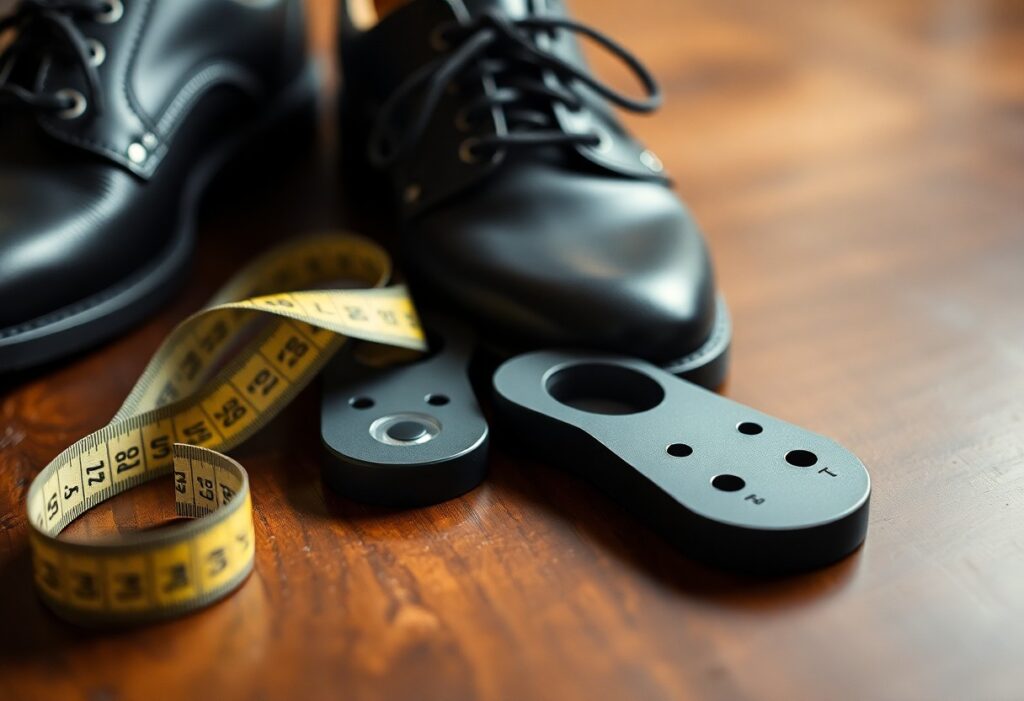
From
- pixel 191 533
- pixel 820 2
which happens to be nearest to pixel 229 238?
pixel 191 533

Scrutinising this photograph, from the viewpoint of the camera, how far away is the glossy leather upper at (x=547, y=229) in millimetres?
930

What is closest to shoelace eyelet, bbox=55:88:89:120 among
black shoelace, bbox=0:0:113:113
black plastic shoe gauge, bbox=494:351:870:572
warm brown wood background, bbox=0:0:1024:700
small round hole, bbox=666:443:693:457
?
black shoelace, bbox=0:0:113:113

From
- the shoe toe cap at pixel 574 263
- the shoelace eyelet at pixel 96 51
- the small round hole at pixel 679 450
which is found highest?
the shoelace eyelet at pixel 96 51

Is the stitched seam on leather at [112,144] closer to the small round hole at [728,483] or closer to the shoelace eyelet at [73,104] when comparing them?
the shoelace eyelet at [73,104]

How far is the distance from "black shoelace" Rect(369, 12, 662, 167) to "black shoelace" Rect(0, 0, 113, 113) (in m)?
0.28

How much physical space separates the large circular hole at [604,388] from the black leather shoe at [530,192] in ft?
0.07

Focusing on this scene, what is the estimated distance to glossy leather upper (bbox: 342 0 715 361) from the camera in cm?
93

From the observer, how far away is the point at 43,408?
3.20 ft

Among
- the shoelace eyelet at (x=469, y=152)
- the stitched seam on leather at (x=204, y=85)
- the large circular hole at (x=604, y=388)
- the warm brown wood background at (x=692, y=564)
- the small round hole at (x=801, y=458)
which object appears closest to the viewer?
the warm brown wood background at (x=692, y=564)

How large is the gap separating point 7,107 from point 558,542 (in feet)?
2.23

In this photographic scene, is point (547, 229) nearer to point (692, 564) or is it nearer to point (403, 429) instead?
point (403, 429)

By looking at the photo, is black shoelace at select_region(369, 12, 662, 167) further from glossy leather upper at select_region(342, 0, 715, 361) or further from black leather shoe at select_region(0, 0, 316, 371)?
black leather shoe at select_region(0, 0, 316, 371)

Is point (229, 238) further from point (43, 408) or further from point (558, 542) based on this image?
point (558, 542)

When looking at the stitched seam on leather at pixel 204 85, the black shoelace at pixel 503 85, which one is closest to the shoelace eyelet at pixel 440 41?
the black shoelace at pixel 503 85
